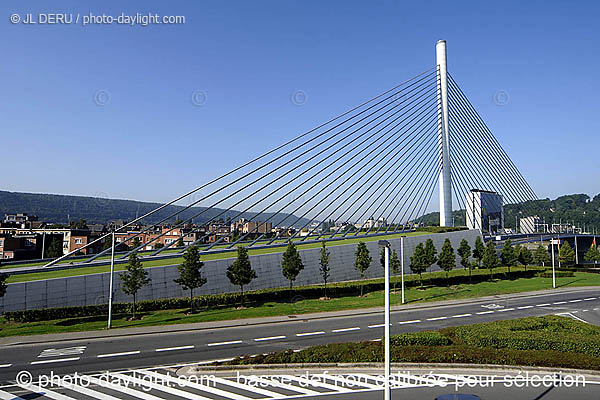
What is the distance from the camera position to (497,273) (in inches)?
1693

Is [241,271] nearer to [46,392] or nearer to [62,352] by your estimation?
[62,352]

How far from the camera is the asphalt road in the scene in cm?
1598

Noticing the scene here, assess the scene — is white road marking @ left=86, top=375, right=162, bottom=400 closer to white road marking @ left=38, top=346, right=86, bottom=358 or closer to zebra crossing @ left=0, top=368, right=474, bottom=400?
zebra crossing @ left=0, top=368, right=474, bottom=400

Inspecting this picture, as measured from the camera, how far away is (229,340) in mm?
19250

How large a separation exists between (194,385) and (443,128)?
122ft

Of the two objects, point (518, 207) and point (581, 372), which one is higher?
point (518, 207)

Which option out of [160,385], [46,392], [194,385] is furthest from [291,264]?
[46,392]

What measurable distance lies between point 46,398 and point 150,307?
14.6 meters

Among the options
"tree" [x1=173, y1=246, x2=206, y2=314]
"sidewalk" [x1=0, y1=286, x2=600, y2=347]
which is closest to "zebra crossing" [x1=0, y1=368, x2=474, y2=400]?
"sidewalk" [x1=0, y1=286, x2=600, y2=347]

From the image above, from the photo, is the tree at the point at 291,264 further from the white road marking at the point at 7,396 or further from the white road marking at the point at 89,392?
the white road marking at the point at 7,396

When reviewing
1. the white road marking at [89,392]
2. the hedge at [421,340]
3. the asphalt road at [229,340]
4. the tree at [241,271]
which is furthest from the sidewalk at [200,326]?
the hedge at [421,340]

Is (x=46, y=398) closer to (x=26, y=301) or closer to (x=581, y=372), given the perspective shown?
(x=26, y=301)

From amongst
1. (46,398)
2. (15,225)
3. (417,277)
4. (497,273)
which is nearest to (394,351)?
(46,398)

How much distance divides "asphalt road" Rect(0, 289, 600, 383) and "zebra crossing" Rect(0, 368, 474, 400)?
50.3 inches
